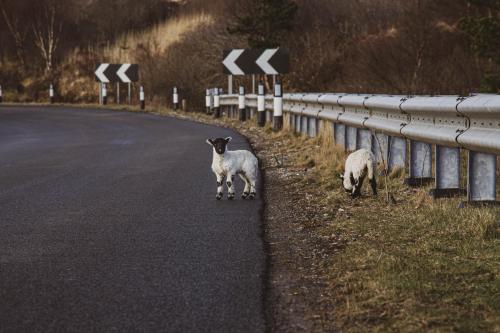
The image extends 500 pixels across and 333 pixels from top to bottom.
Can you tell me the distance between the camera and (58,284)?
467 centimetres

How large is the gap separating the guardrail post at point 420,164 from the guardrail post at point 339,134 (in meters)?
3.15

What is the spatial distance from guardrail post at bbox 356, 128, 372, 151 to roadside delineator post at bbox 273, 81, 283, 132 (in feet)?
20.7

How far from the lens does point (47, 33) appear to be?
48625 mm

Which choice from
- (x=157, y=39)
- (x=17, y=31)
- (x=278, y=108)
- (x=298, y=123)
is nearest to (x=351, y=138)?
(x=298, y=123)

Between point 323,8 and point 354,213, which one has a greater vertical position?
point 323,8

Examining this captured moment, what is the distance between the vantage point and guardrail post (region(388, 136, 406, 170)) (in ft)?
29.2

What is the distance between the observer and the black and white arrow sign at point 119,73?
112 feet

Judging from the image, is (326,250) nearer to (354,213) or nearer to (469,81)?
(354,213)

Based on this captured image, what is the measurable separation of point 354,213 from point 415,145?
5.29 feet

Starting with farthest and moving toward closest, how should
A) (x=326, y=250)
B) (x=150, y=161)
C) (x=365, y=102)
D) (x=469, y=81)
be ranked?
(x=469, y=81) → (x=150, y=161) → (x=365, y=102) → (x=326, y=250)

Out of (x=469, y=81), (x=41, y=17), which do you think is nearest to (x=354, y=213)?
(x=469, y=81)

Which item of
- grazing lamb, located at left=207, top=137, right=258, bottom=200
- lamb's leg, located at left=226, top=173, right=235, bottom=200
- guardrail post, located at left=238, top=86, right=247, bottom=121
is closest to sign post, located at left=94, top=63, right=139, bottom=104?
guardrail post, located at left=238, top=86, right=247, bottom=121

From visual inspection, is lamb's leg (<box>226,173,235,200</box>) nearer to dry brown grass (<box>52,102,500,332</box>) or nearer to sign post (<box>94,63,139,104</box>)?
dry brown grass (<box>52,102,500,332</box>)

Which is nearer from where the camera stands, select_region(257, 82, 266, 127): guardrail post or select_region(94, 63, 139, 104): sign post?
select_region(257, 82, 266, 127): guardrail post
